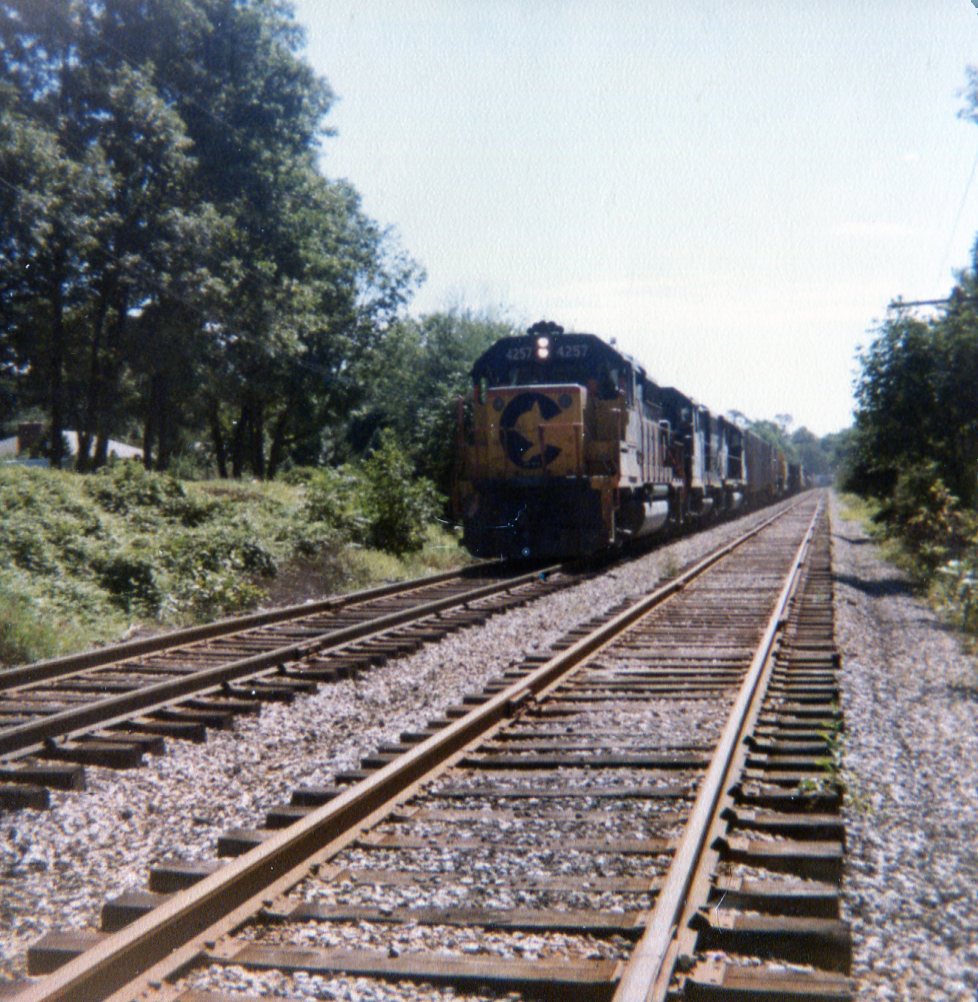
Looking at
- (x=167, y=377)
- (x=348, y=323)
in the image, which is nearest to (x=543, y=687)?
(x=167, y=377)

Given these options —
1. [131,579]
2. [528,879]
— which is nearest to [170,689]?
[528,879]

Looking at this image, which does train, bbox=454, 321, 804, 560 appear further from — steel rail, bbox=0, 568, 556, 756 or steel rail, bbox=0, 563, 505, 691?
steel rail, bbox=0, 568, 556, 756

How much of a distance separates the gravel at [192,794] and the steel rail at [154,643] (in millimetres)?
1962

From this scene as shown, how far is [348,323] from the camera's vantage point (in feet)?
141

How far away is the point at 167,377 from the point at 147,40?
8.99 metres

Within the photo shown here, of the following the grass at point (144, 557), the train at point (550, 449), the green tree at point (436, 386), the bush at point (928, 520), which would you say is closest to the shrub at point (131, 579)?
the grass at point (144, 557)

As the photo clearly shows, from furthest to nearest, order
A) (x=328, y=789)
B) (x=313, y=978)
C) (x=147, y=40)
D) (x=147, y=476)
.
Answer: (x=147, y=40) → (x=147, y=476) → (x=328, y=789) → (x=313, y=978)

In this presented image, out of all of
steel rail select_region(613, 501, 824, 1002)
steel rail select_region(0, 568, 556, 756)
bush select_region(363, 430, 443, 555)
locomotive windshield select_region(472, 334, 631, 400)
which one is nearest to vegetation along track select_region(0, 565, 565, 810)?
steel rail select_region(0, 568, 556, 756)

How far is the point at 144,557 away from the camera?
12.9 m

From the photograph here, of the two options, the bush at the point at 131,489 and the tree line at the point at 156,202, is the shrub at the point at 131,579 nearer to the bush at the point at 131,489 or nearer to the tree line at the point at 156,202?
the bush at the point at 131,489

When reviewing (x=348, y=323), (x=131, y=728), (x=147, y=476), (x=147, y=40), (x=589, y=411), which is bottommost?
(x=131, y=728)

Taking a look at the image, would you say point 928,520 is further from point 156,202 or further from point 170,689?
point 156,202

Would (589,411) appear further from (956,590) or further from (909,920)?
(909,920)

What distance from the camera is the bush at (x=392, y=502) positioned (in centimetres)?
1861
